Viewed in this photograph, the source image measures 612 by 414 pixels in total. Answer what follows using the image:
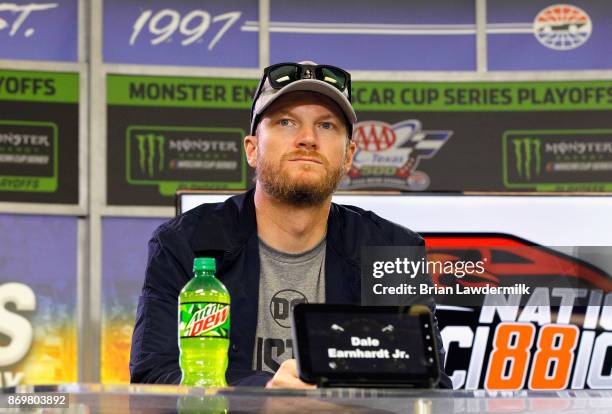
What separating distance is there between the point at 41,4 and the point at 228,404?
3454 millimetres

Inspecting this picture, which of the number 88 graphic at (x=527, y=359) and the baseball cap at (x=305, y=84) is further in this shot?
the number 88 graphic at (x=527, y=359)

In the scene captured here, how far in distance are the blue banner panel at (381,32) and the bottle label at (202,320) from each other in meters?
3.02

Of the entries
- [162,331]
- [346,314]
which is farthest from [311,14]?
[346,314]

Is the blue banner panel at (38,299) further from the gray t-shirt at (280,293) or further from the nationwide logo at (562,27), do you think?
the gray t-shirt at (280,293)

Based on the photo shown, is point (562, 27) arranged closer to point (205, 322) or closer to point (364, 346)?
point (205, 322)

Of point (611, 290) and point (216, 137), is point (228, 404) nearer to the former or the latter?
point (611, 290)

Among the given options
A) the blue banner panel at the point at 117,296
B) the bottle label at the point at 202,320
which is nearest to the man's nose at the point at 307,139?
the bottle label at the point at 202,320

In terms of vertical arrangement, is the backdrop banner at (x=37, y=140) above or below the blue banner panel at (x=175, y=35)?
below

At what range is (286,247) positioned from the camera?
1.67 metres

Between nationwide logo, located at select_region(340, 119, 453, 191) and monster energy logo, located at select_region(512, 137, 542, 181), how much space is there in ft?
0.95

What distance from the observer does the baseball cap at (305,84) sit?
162 centimetres

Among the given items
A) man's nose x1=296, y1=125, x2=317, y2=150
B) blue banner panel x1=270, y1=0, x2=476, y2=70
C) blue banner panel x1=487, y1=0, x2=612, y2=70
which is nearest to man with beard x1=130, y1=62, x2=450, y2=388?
man's nose x1=296, y1=125, x2=317, y2=150

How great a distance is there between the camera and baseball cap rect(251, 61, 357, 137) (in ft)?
5.30

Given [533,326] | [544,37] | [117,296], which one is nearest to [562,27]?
[544,37]
